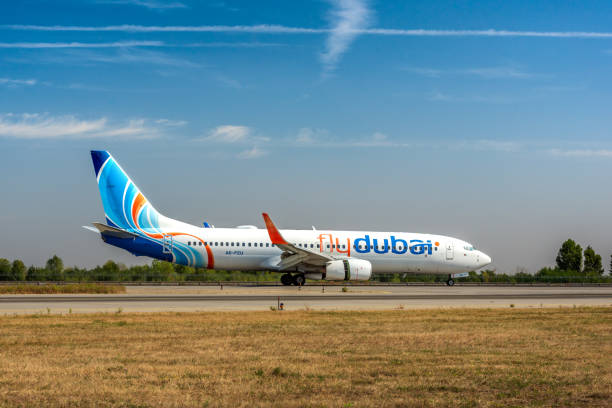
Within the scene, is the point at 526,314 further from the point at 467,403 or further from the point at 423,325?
the point at 467,403

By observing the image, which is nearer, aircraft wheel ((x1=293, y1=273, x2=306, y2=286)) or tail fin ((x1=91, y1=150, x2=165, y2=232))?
tail fin ((x1=91, y1=150, x2=165, y2=232))

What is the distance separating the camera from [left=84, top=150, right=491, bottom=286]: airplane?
40.4 metres

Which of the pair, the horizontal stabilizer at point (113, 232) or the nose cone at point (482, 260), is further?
the nose cone at point (482, 260)

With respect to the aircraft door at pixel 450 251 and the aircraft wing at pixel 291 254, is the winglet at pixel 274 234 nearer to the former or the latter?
the aircraft wing at pixel 291 254

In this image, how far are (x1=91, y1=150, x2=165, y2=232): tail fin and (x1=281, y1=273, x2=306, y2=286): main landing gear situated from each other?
8.69m

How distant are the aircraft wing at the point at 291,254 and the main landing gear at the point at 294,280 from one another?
0.71 m

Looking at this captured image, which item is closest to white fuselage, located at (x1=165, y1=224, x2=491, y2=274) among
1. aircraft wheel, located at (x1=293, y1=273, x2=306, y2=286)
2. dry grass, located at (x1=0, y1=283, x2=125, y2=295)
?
aircraft wheel, located at (x1=293, y1=273, x2=306, y2=286)

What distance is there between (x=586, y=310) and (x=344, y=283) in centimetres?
2578

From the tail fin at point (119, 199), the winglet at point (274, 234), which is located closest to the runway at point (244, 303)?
the winglet at point (274, 234)

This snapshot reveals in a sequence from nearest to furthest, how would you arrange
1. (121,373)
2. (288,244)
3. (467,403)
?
(467,403) < (121,373) < (288,244)

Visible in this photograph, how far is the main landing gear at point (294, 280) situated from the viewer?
4203 centimetres

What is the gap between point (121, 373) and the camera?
36.1 ft

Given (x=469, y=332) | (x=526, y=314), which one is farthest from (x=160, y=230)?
(x=469, y=332)

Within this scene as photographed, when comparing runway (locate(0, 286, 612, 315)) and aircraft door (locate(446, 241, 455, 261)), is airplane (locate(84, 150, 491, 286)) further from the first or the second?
runway (locate(0, 286, 612, 315))
